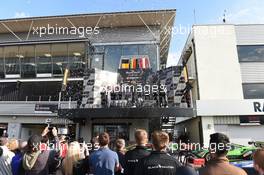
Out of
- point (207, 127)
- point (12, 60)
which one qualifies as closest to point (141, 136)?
point (207, 127)

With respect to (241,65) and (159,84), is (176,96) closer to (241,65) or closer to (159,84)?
(159,84)

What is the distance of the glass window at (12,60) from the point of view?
2383cm

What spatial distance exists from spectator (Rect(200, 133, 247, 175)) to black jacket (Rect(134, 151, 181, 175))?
42cm

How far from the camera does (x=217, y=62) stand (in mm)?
20875

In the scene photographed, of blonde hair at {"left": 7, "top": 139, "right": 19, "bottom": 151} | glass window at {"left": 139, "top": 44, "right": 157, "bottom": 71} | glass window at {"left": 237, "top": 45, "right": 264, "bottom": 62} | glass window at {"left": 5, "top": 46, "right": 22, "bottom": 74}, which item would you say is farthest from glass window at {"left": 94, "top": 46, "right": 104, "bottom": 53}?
blonde hair at {"left": 7, "top": 139, "right": 19, "bottom": 151}

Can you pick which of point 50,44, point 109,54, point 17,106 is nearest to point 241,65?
point 109,54

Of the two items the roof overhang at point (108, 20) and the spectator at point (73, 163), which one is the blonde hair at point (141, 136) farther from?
the roof overhang at point (108, 20)

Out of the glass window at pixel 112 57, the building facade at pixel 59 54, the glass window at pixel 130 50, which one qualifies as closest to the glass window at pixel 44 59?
the building facade at pixel 59 54

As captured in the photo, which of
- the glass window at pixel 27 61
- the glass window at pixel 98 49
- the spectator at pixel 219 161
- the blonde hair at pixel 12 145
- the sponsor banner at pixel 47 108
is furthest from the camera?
the glass window at pixel 27 61

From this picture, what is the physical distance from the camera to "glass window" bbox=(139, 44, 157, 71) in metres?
20.6

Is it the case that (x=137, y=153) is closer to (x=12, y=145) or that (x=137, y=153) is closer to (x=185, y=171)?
(x=185, y=171)

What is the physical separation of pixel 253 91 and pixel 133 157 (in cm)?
1879

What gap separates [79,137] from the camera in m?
18.8

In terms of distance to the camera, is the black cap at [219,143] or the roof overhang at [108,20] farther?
the roof overhang at [108,20]
